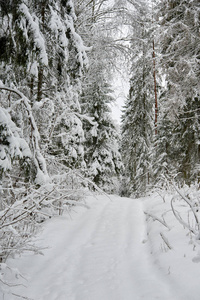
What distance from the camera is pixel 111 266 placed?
101 inches

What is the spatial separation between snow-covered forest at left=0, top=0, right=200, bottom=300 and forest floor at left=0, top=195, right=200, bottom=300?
157 mm

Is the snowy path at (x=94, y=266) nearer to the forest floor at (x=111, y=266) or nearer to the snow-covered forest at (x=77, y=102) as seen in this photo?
the forest floor at (x=111, y=266)

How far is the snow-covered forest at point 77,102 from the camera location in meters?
2.74

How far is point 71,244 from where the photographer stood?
132 inches

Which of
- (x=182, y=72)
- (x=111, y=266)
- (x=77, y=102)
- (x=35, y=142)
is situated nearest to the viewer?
(x=111, y=266)

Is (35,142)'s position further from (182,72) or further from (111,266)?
(182,72)

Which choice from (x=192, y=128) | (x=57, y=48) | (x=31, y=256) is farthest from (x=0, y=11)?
(x=192, y=128)

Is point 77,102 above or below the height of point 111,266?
above

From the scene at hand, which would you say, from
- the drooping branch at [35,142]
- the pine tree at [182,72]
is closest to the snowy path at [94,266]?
the drooping branch at [35,142]

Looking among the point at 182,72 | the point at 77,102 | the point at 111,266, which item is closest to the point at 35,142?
the point at 111,266

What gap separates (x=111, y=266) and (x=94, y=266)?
0.22 m

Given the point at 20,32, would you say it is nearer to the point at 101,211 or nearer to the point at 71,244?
the point at 71,244

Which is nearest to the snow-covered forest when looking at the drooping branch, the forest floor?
the drooping branch

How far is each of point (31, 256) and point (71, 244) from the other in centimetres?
68
